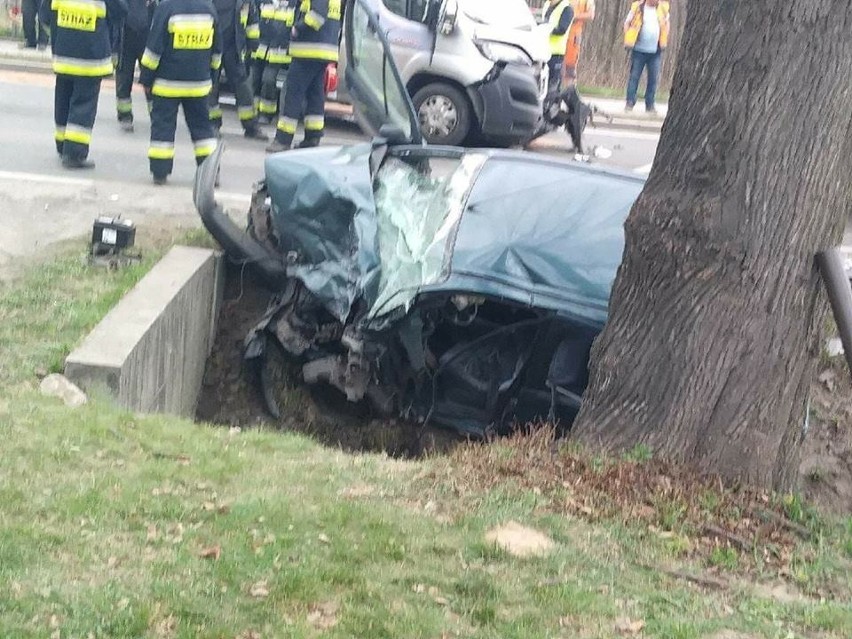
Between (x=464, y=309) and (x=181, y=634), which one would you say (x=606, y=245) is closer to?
(x=464, y=309)

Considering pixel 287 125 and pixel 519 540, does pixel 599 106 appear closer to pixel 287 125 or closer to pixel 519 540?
pixel 287 125

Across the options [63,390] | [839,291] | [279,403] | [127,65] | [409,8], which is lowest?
[279,403]

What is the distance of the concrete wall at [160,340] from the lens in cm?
495

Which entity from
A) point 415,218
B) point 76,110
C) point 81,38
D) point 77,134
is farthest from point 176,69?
point 415,218

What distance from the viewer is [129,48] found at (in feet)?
35.6

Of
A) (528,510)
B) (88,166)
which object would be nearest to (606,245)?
(528,510)

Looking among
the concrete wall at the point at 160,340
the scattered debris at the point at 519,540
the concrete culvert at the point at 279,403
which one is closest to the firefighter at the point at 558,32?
the concrete culvert at the point at 279,403

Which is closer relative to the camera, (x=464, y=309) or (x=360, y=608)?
(x=360, y=608)

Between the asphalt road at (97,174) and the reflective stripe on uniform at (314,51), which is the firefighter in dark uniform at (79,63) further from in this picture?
the reflective stripe on uniform at (314,51)

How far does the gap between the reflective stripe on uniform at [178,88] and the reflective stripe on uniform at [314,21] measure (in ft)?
5.29

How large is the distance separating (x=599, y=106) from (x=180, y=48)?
9912 millimetres

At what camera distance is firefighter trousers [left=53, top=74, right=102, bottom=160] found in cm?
868

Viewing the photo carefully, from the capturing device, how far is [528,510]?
383cm

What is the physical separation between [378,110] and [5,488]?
4.01m
